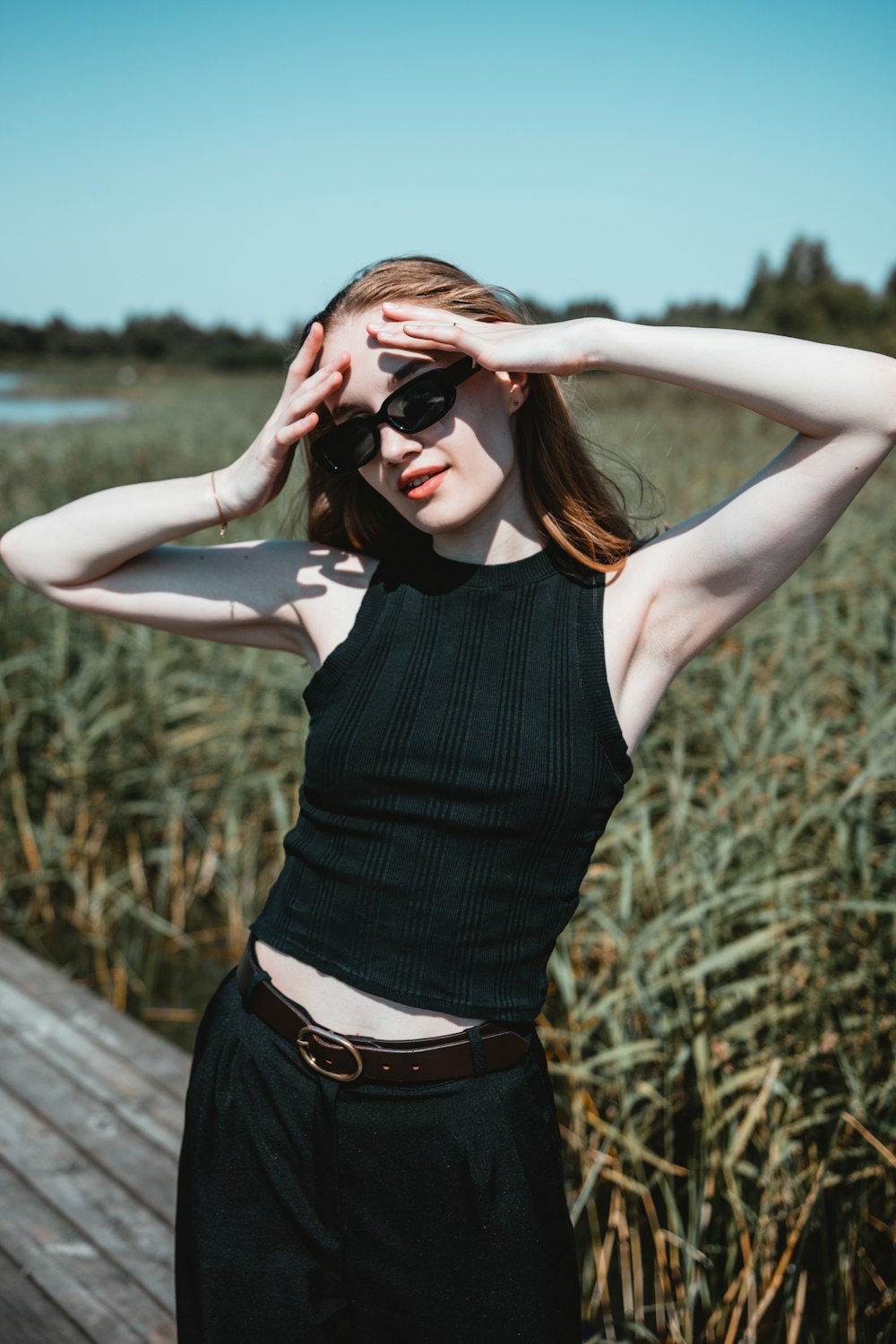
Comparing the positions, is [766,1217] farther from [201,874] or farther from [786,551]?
[201,874]

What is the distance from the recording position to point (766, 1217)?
6.18ft

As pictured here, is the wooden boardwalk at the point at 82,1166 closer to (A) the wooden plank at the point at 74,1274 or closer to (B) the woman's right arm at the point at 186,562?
(A) the wooden plank at the point at 74,1274

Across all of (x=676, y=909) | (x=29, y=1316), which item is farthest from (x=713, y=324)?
(x=29, y=1316)

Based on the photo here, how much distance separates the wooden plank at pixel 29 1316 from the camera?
5.55ft

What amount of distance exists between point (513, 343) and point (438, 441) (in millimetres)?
129

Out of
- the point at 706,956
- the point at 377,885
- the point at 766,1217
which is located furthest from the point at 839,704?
the point at 377,885

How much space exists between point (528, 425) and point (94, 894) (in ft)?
8.02

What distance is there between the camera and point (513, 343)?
1105 mm

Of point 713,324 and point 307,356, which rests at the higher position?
point 713,324

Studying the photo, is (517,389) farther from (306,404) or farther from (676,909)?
(676,909)

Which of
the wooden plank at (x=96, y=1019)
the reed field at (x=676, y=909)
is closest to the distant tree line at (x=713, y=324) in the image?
the reed field at (x=676, y=909)

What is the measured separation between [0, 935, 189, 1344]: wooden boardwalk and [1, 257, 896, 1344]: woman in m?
0.69

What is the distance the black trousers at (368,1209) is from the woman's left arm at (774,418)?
0.59 meters

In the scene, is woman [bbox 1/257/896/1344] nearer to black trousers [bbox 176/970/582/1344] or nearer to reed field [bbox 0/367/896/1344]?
black trousers [bbox 176/970/582/1344]
